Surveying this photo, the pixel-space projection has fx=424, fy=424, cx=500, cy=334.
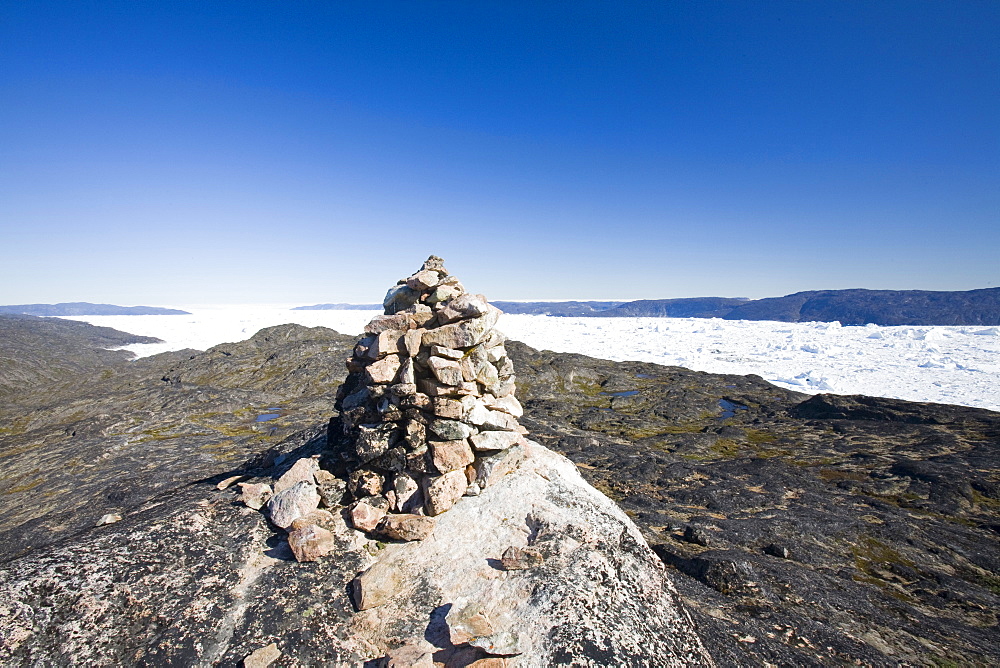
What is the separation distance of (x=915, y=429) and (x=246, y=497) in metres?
61.4

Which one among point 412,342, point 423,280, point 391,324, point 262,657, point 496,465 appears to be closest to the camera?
point 262,657

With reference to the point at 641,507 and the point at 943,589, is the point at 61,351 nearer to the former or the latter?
the point at 641,507

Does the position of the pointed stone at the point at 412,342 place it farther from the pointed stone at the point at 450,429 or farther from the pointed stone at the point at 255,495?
the pointed stone at the point at 255,495

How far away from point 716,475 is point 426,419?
25512 millimetres

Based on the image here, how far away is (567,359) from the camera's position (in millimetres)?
75625

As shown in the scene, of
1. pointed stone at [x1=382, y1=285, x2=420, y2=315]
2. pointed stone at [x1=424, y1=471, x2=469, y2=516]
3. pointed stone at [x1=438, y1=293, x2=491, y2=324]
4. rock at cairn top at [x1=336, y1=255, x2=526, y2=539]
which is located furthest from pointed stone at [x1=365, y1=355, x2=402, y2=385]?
pointed stone at [x1=424, y1=471, x2=469, y2=516]

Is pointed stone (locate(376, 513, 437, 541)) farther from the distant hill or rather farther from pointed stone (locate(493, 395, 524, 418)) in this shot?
the distant hill

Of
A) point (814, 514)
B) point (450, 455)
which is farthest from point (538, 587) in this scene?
point (814, 514)

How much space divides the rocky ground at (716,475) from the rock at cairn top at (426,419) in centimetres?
297

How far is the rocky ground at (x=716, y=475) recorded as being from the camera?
39.0 ft

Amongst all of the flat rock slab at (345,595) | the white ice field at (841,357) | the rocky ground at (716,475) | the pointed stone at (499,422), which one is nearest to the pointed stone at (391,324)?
the pointed stone at (499,422)

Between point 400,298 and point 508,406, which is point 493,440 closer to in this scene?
point 508,406

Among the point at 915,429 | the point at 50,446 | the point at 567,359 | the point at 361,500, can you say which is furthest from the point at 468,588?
the point at 567,359

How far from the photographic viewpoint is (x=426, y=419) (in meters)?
10.4
